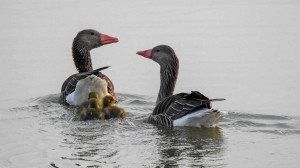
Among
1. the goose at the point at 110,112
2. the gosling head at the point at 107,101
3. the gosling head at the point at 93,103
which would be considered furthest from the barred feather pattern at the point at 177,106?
the gosling head at the point at 93,103

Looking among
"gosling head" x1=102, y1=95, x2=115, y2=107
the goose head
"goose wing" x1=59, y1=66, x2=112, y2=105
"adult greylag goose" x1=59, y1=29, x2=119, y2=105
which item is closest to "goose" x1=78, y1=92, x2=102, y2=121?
"gosling head" x1=102, y1=95, x2=115, y2=107

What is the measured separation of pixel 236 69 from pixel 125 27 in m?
4.83

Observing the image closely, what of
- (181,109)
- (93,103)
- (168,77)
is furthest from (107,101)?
(181,109)

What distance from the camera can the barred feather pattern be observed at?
8828 mm

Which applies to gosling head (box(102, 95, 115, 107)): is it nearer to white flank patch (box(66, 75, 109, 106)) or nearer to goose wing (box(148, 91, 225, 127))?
white flank patch (box(66, 75, 109, 106))

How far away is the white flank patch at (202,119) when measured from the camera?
871 cm

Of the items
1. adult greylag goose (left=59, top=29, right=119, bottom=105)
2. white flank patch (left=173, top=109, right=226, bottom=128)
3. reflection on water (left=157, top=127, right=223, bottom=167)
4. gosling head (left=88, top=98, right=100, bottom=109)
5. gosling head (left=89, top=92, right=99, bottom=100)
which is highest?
adult greylag goose (left=59, top=29, right=119, bottom=105)

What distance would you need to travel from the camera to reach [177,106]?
9148 mm

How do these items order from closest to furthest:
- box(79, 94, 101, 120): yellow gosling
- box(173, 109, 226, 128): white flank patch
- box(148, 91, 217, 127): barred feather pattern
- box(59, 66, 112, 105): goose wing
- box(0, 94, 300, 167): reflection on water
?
box(0, 94, 300, 167): reflection on water → box(173, 109, 226, 128): white flank patch → box(148, 91, 217, 127): barred feather pattern → box(79, 94, 101, 120): yellow gosling → box(59, 66, 112, 105): goose wing

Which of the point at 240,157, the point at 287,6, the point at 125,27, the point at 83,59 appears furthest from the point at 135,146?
the point at 287,6

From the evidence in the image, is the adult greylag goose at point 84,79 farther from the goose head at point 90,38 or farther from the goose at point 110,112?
the goose at point 110,112

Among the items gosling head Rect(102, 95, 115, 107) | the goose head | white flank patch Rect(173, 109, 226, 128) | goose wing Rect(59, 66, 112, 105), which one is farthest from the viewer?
the goose head

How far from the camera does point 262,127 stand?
30.9ft

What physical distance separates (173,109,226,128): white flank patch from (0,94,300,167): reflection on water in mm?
132
